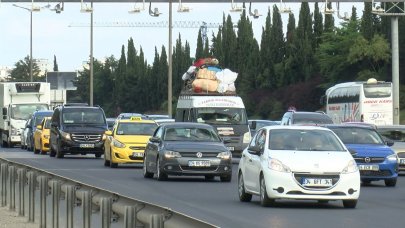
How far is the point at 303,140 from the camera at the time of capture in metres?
22.3

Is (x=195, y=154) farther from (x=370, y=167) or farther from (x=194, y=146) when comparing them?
(x=370, y=167)

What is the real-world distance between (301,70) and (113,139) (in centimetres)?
7486

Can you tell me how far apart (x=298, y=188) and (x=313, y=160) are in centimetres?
57

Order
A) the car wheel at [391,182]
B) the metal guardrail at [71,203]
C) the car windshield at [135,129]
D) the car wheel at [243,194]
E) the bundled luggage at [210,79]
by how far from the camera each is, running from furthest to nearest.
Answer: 1. the bundled luggage at [210,79]
2. the car windshield at [135,129]
3. the car wheel at [391,182]
4. the car wheel at [243,194]
5. the metal guardrail at [71,203]

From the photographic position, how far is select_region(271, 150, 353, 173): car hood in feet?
69.5

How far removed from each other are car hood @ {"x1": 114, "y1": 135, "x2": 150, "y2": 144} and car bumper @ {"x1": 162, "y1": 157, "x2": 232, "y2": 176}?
856cm

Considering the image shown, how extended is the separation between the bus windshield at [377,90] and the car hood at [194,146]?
32433 mm

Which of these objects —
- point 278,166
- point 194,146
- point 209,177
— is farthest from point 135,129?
point 278,166

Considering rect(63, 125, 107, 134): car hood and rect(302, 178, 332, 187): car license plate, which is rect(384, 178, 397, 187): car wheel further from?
rect(63, 125, 107, 134): car hood

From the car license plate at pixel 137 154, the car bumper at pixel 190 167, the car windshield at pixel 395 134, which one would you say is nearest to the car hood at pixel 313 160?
the car bumper at pixel 190 167

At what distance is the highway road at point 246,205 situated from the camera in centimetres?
1839

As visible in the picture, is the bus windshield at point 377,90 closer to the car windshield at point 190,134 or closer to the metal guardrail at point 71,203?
the car windshield at point 190,134

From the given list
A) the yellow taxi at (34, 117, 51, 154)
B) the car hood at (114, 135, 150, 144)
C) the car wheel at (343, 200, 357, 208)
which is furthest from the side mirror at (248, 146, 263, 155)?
the yellow taxi at (34, 117, 51, 154)

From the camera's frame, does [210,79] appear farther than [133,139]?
Yes
